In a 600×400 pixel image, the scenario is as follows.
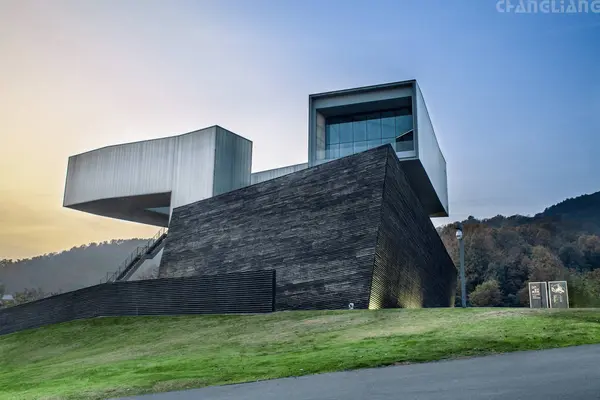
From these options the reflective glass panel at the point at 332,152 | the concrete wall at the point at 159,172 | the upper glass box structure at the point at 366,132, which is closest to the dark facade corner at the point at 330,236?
the upper glass box structure at the point at 366,132

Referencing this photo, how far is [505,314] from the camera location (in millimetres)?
14062

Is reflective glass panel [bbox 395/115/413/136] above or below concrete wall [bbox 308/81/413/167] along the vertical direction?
below

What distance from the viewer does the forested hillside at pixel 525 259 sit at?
53.4 meters

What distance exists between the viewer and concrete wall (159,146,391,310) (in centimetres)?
1950

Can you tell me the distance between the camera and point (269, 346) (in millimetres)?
13117

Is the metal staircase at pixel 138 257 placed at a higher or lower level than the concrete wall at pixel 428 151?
lower

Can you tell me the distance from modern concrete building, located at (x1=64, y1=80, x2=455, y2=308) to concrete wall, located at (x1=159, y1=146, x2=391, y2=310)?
0.17 feet

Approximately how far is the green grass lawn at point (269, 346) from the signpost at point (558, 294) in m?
11.9

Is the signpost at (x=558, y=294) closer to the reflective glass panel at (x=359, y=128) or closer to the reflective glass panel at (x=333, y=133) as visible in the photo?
the reflective glass panel at (x=359, y=128)

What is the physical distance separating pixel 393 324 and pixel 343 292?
5.09 meters

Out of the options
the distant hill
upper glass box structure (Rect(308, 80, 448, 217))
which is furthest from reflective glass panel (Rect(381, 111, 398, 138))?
the distant hill

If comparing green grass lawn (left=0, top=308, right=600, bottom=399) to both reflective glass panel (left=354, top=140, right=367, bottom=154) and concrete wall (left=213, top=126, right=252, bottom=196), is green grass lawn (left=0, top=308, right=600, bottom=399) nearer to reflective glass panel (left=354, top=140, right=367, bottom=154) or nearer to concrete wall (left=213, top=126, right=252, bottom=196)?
concrete wall (left=213, top=126, right=252, bottom=196)

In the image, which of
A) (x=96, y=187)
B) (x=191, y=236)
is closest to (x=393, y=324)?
(x=191, y=236)

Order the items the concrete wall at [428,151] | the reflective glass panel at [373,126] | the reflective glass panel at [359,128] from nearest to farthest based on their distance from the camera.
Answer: the concrete wall at [428,151] → the reflective glass panel at [373,126] → the reflective glass panel at [359,128]
